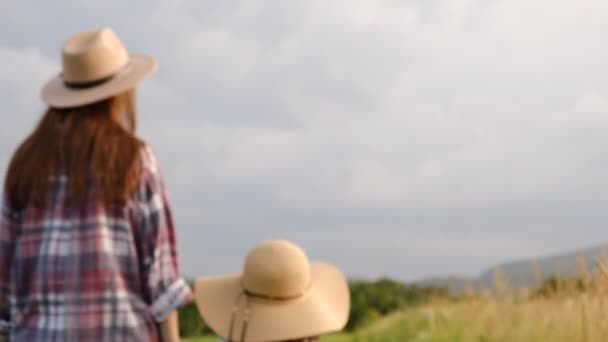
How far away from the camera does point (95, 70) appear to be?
3135 mm

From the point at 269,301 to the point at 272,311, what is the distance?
76mm

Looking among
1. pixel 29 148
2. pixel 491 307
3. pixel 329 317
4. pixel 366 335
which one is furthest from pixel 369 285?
pixel 29 148

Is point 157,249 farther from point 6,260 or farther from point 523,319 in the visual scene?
point 523,319

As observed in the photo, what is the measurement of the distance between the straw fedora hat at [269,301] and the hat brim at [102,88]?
97 cm

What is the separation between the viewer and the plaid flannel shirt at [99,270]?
286 centimetres

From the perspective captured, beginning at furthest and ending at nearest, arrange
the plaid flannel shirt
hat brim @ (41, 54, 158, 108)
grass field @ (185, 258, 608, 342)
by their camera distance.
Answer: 1. grass field @ (185, 258, 608, 342)
2. hat brim @ (41, 54, 158, 108)
3. the plaid flannel shirt

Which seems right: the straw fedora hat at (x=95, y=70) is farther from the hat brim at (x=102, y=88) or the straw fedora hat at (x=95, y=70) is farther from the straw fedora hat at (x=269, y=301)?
the straw fedora hat at (x=269, y=301)

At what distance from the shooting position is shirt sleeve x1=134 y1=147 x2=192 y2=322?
2883mm

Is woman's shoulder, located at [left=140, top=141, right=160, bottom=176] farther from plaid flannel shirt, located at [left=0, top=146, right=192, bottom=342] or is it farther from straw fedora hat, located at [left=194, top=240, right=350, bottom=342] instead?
straw fedora hat, located at [left=194, top=240, right=350, bottom=342]

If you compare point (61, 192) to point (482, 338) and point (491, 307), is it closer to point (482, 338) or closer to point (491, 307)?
point (482, 338)

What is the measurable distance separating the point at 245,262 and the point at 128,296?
3.12 ft

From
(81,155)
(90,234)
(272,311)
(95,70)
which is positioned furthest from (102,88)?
(272,311)

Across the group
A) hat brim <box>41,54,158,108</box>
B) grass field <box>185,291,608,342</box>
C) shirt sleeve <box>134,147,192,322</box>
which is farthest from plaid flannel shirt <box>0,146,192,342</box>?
grass field <box>185,291,608,342</box>

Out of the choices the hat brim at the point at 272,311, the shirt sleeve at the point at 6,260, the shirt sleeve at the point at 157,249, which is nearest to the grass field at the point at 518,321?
the hat brim at the point at 272,311
